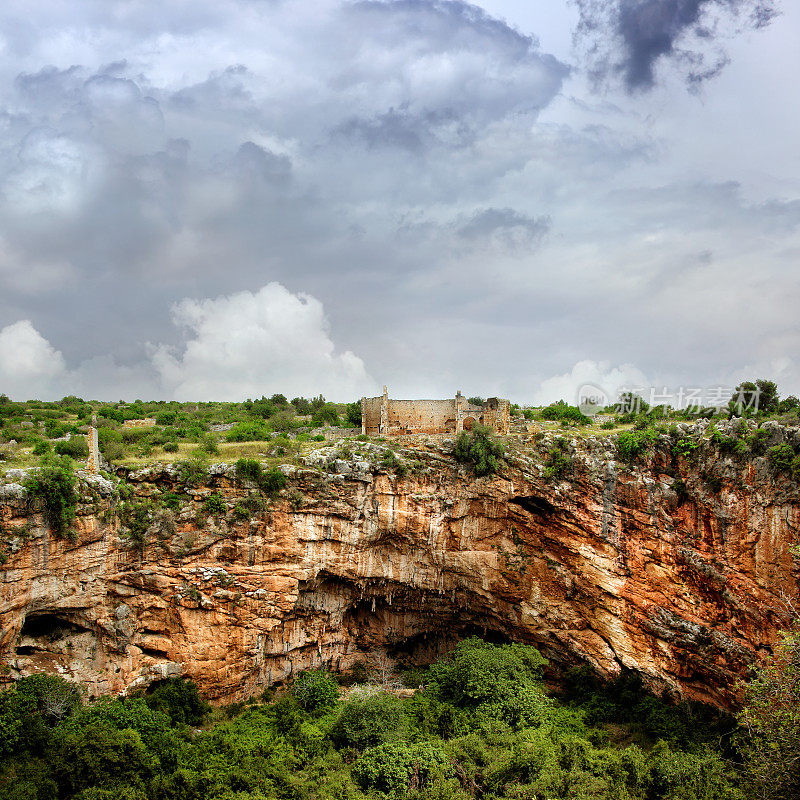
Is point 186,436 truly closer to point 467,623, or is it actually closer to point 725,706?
point 467,623

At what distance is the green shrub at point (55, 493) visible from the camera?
65.5ft

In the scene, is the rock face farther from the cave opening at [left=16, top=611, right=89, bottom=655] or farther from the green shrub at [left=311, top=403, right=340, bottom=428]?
the green shrub at [left=311, top=403, right=340, bottom=428]

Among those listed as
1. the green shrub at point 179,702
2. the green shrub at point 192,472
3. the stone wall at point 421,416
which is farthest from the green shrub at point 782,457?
the green shrub at point 179,702

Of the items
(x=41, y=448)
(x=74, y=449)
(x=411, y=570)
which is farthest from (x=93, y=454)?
(x=411, y=570)

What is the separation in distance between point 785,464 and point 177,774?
925 inches

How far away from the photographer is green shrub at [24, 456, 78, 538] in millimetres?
19953

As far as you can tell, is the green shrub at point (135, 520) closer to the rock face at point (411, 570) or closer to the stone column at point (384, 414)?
the rock face at point (411, 570)

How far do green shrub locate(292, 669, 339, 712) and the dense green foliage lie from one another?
2.4 inches

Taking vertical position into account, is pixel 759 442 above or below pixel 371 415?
below

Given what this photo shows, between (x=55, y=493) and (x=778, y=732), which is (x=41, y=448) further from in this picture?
(x=778, y=732)

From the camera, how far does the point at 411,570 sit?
27.4 metres

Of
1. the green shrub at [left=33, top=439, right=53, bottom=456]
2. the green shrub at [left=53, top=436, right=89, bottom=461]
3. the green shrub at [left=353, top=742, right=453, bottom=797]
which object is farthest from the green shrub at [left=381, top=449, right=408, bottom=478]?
the green shrub at [left=33, top=439, right=53, bottom=456]

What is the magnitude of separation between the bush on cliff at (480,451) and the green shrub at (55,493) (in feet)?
53.1

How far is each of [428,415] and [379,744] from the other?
1670cm
